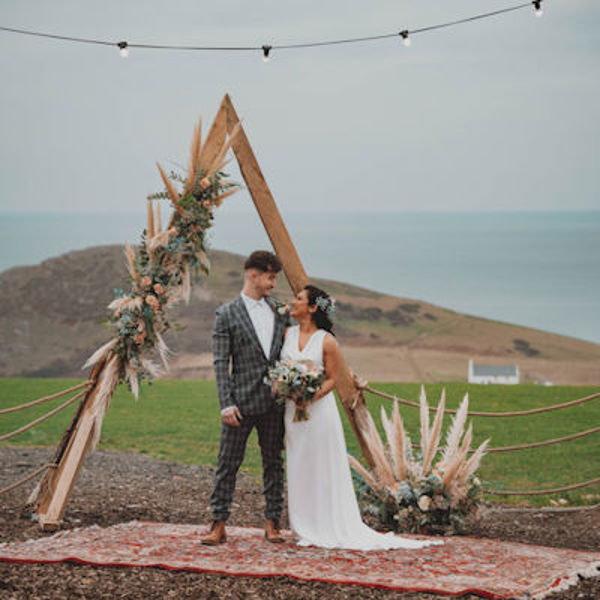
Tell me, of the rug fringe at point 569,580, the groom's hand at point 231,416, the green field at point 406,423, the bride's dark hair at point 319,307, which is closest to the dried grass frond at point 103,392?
the groom's hand at point 231,416

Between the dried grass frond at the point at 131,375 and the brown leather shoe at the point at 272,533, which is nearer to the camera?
the brown leather shoe at the point at 272,533

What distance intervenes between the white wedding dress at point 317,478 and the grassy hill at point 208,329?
9.53m

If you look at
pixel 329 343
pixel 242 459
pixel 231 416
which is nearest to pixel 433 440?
pixel 329 343

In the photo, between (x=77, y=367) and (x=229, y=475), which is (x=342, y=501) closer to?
(x=229, y=475)

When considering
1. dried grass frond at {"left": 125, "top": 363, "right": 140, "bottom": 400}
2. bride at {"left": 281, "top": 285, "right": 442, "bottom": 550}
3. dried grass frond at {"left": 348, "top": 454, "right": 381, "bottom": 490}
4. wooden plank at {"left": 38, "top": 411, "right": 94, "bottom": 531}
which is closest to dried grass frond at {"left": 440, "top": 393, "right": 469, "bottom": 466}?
dried grass frond at {"left": 348, "top": 454, "right": 381, "bottom": 490}

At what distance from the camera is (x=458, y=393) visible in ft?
44.6

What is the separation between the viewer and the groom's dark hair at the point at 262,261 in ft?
18.0

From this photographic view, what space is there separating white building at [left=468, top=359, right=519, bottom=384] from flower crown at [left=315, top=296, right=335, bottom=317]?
31.4ft

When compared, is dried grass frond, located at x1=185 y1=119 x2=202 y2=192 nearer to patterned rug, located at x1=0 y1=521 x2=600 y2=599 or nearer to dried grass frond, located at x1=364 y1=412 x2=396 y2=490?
dried grass frond, located at x1=364 y1=412 x2=396 y2=490

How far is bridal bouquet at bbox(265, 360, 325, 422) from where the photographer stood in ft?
17.5

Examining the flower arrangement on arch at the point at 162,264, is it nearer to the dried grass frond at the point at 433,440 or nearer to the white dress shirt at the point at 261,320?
the white dress shirt at the point at 261,320

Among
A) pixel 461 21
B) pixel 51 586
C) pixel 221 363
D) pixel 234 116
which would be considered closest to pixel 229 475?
pixel 221 363

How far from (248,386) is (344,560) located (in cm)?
117

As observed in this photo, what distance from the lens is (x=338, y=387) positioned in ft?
21.4
